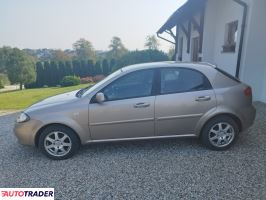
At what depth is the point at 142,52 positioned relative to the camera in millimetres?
16203

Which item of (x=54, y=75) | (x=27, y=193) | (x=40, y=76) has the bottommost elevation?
(x=40, y=76)

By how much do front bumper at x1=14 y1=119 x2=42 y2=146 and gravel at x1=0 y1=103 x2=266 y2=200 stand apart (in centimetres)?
37

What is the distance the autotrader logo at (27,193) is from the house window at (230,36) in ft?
22.3

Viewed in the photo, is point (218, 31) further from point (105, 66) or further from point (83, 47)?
point (83, 47)

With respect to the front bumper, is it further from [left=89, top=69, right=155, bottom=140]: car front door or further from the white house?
the white house

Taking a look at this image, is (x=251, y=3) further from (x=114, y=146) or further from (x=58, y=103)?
(x=58, y=103)

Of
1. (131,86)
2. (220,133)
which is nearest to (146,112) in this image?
(131,86)

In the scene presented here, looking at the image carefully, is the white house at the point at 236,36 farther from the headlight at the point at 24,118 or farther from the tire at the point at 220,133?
the headlight at the point at 24,118

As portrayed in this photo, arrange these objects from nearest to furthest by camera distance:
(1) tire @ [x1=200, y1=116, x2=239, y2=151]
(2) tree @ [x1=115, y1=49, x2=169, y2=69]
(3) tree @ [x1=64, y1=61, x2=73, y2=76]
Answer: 1. (1) tire @ [x1=200, y1=116, x2=239, y2=151]
2. (2) tree @ [x1=115, y1=49, x2=169, y2=69]
3. (3) tree @ [x1=64, y1=61, x2=73, y2=76]

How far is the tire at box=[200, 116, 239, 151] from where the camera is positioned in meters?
3.70

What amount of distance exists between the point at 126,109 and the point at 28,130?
163 cm

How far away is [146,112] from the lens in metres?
3.58

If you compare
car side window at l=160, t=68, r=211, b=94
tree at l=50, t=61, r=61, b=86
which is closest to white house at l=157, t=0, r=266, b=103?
car side window at l=160, t=68, r=211, b=94

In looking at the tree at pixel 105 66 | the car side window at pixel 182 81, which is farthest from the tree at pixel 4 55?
the car side window at pixel 182 81
